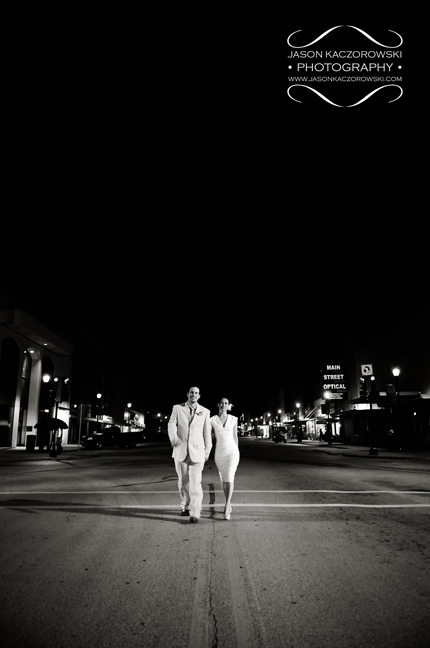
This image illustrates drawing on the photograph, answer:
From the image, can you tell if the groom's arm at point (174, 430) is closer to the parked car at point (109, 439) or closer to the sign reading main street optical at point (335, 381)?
the parked car at point (109, 439)

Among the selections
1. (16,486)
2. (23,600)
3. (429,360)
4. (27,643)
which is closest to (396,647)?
(27,643)

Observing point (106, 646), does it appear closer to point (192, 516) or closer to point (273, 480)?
point (192, 516)

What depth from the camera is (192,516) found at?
23.1 ft

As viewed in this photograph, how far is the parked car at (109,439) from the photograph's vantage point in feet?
127

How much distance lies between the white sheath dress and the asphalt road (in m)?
0.71

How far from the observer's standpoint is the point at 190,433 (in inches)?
281

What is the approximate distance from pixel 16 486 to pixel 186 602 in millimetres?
9703

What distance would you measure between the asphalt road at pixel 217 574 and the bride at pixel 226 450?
47 cm

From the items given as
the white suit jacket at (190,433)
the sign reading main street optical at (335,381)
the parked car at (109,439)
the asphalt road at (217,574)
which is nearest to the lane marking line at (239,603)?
the asphalt road at (217,574)

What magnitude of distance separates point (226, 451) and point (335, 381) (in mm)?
53762

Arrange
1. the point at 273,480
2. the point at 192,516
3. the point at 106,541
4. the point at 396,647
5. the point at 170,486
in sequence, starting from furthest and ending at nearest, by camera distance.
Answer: the point at 273,480, the point at 170,486, the point at 192,516, the point at 106,541, the point at 396,647

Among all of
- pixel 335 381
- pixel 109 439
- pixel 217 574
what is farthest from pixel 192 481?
pixel 335 381

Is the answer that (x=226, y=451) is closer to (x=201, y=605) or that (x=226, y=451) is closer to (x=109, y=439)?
(x=201, y=605)

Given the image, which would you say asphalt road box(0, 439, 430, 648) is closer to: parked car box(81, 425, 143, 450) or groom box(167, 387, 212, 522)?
groom box(167, 387, 212, 522)
